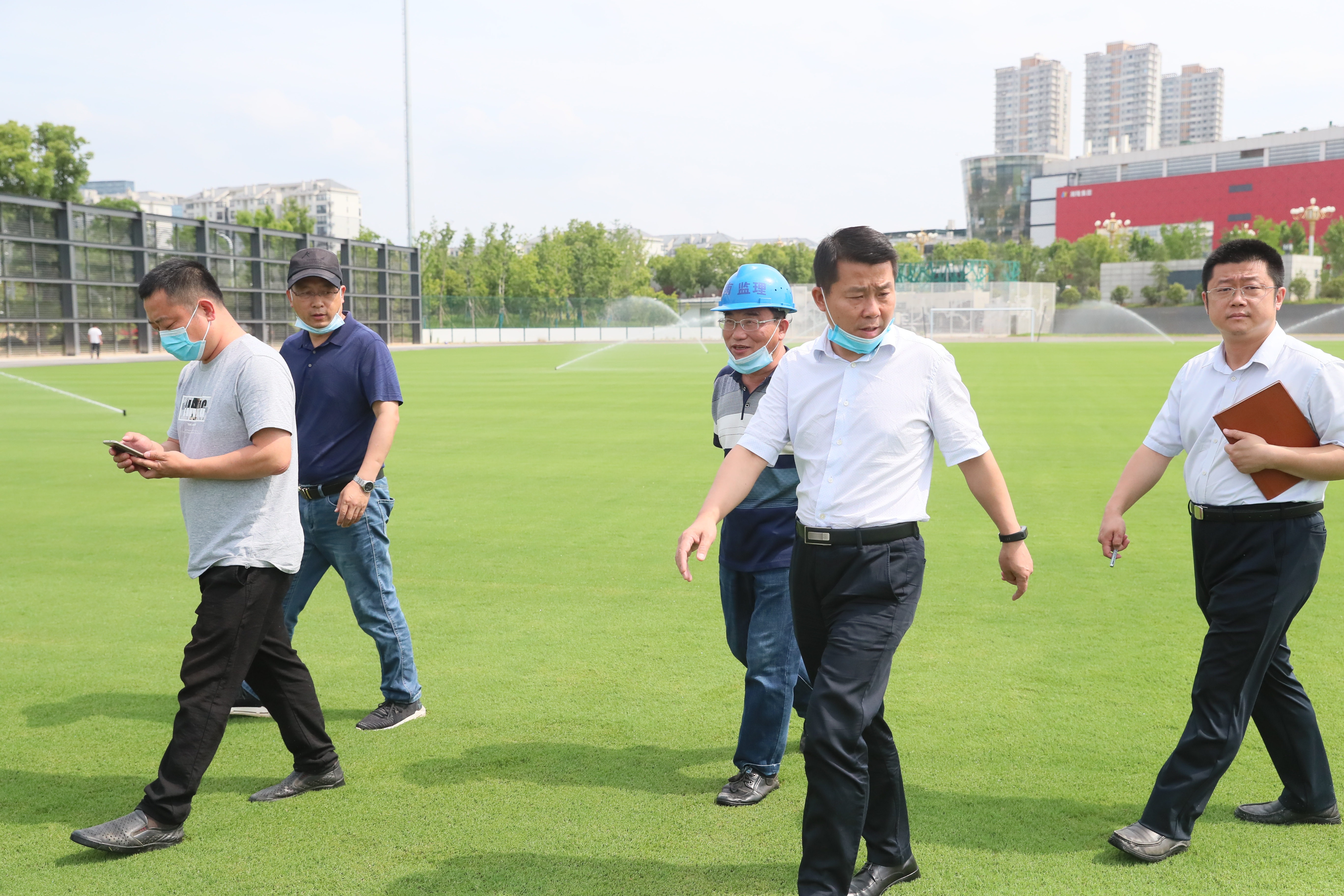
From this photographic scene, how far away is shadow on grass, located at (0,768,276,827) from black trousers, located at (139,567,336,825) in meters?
0.26

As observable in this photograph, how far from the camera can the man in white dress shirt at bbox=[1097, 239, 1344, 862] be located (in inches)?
130

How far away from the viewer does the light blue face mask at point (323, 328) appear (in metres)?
4.65

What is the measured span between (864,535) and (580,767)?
175cm

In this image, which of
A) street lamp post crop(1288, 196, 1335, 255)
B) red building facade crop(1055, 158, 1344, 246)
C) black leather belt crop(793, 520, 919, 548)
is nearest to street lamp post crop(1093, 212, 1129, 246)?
red building facade crop(1055, 158, 1344, 246)

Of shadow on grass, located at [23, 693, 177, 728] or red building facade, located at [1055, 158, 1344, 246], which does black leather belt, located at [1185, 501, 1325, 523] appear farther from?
red building facade, located at [1055, 158, 1344, 246]

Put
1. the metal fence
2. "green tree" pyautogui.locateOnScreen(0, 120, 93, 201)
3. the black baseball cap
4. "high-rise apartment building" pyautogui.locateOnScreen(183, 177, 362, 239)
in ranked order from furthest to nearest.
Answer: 1. "high-rise apartment building" pyautogui.locateOnScreen(183, 177, 362, 239)
2. "green tree" pyautogui.locateOnScreen(0, 120, 93, 201)
3. the metal fence
4. the black baseball cap

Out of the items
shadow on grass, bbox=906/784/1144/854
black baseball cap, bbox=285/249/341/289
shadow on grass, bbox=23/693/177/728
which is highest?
black baseball cap, bbox=285/249/341/289

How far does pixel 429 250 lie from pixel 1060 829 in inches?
3223

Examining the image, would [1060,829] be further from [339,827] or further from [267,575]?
[267,575]

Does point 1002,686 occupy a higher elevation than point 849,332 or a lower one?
lower

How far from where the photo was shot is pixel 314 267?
4.57 meters

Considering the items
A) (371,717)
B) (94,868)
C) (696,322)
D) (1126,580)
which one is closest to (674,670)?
(371,717)

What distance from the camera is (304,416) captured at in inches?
183

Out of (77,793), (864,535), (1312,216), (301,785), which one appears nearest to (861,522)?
(864,535)
